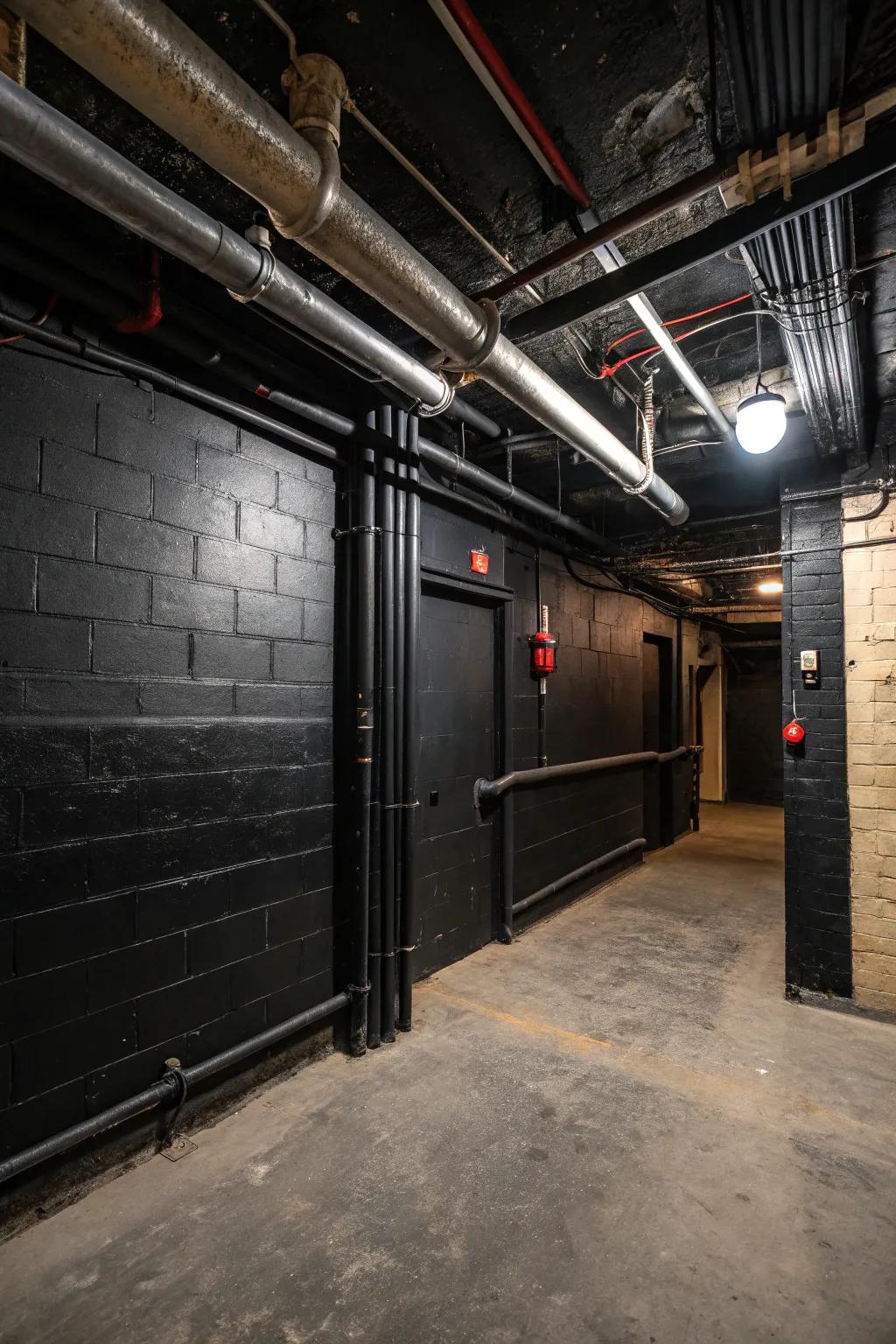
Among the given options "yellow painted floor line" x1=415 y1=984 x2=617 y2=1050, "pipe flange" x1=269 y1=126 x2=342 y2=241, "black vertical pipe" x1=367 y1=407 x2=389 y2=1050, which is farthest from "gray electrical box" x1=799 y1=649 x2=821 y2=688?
"pipe flange" x1=269 y1=126 x2=342 y2=241

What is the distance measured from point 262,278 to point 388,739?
184 centimetres

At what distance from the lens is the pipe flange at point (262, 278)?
1.75 metres

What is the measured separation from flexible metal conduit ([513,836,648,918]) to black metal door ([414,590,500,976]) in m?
0.30

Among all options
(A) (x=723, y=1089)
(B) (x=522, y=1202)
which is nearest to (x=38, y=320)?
(B) (x=522, y=1202)

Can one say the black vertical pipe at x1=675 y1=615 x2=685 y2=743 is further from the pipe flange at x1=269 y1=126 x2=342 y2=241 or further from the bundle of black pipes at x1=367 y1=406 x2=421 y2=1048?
the pipe flange at x1=269 y1=126 x2=342 y2=241

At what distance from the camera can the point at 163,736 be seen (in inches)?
86.4

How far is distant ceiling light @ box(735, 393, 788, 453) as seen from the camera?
2.52 m

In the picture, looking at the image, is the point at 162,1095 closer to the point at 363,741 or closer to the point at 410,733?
the point at 363,741

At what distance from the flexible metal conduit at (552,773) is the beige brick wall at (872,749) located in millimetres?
1940

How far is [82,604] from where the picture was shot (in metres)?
1.99

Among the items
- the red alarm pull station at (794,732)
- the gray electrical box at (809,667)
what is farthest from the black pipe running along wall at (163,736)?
the gray electrical box at (809,667)

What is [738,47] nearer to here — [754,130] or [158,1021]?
[754,130]

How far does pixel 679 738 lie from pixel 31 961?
7010mm


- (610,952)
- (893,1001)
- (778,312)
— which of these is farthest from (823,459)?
(610,952)
